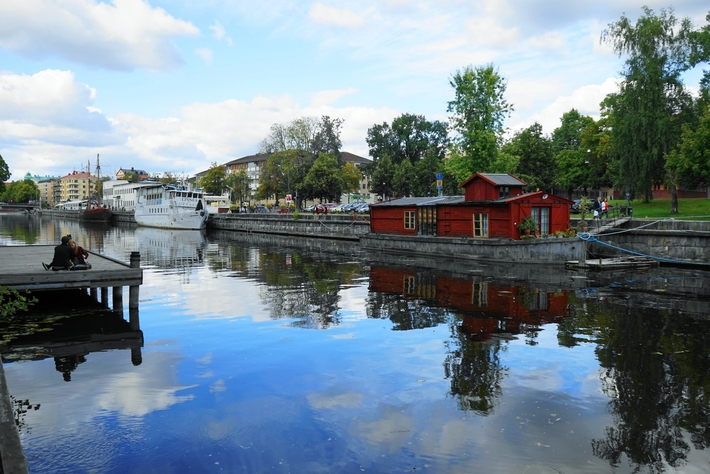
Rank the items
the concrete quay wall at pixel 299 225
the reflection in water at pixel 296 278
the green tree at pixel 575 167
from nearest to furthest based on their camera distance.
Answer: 1. the reflection in water at pixel 296 278
2. the concrete quay wall at pixel 299 225
3. the green tree at pixel 575 167

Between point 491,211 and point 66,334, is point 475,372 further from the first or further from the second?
point 491,211

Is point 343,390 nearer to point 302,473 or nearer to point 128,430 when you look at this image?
point 302,473

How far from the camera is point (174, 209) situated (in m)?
81.9

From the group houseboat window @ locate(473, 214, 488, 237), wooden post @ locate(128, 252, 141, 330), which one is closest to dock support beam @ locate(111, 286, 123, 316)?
wooden post @ locate(128, 252, 141, 330)

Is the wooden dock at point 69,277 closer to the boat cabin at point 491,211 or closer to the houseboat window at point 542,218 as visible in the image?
the boat cabin at point 491,211

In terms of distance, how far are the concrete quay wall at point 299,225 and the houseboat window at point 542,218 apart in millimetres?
17007

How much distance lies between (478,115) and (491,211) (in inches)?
868

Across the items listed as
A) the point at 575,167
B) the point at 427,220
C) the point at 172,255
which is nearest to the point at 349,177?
the point at 575,167

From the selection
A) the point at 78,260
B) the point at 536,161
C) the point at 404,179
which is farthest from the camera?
the point at 404,179

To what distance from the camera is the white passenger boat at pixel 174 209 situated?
8119cm

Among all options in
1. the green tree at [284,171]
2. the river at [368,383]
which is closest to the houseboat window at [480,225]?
the river at [368,383]

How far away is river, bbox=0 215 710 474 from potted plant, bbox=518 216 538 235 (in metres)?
9.16

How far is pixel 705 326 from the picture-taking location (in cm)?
1725

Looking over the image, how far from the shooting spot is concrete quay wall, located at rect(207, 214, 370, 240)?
55.2 m
